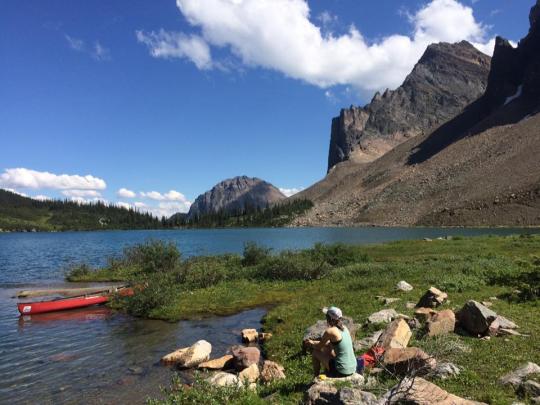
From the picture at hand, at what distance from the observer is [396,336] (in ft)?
47.3

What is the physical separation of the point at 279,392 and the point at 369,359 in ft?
11.4

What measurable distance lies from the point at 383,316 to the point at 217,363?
746 cm

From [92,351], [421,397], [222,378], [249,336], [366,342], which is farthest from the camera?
[249,336]

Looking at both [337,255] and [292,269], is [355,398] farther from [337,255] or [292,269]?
[337,255]

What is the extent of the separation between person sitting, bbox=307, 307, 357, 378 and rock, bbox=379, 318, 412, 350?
231 cm

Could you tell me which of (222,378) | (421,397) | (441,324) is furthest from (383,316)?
(421,397)

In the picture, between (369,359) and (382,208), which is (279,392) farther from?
(382,208)

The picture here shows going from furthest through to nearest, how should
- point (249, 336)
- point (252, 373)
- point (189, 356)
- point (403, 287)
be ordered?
point (403, 287) < point (249, 336) < point (189, 356) < point (252, 373)

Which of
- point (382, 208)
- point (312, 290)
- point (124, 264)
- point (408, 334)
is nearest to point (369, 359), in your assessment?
point (408, 334)

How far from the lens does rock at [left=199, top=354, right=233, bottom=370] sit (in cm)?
1702

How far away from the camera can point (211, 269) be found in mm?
36000

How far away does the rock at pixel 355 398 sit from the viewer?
8.51 meters

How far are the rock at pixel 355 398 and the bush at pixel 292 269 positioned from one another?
2695 centimetres

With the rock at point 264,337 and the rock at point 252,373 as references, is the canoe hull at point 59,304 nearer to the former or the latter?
the rock at point 264,337
